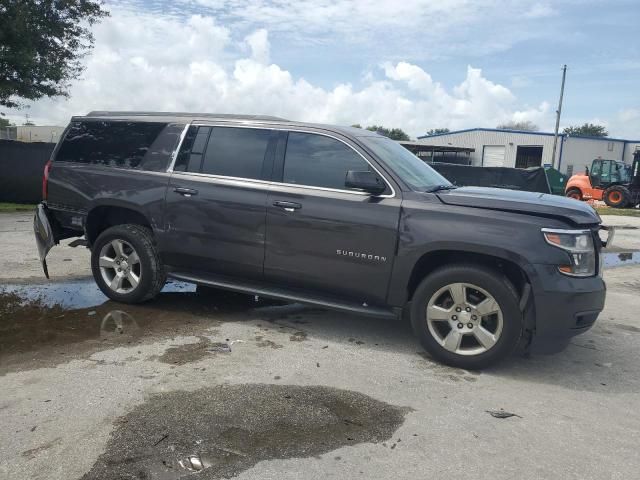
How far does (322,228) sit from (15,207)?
42.6ft

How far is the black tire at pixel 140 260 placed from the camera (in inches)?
217

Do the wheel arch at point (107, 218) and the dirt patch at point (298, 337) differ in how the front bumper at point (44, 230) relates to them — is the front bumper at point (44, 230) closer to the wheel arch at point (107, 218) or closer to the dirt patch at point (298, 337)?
the wheel arch at point (107, 218)

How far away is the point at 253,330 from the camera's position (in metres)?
5.18

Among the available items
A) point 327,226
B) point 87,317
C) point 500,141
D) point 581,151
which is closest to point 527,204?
point 327,226

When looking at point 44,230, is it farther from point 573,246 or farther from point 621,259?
point 621,259

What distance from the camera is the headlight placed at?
409 cm

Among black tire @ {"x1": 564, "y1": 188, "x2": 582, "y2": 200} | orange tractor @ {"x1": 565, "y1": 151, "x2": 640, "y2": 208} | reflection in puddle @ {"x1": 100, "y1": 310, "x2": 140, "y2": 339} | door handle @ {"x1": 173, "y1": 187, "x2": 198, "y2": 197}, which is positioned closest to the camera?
reflection in puddle @ {"x1": 100, "y1": 310, "x2": 140, "y2": 339}

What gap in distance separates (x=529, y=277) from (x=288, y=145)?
2.40 metres

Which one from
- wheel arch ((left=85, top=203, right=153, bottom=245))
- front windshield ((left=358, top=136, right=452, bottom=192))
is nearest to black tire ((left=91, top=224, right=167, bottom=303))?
wheel arch ((left=85, top=203, right=153, bottom=245))

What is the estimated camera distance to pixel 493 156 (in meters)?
58.7

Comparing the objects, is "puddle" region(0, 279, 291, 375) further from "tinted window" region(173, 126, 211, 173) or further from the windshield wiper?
the windshield wiper

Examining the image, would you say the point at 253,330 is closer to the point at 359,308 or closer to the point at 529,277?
the point at 359,308

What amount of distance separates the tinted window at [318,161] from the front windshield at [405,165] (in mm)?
217

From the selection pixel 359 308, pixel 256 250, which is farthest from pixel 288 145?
pixel 359 308
